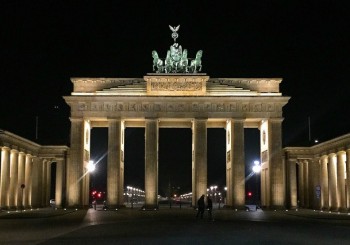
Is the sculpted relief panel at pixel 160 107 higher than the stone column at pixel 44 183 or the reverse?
higher

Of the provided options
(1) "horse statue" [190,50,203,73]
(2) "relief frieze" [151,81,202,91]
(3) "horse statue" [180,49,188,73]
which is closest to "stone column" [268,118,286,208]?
(2) "relief frieze" [151,81,202,91]

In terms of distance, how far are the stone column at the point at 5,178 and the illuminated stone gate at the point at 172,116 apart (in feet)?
35.4

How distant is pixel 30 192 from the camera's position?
78812 millimetres

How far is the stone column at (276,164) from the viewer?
249ft

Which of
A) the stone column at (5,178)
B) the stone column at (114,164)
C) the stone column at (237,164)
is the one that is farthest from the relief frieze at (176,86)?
the stone column at (5,178)

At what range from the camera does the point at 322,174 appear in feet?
254

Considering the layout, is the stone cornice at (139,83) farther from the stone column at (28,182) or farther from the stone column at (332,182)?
the stone column at (332,182)

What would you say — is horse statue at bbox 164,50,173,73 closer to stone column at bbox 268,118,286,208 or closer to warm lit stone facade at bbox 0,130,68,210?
stone column at bbox 268,118,286,208

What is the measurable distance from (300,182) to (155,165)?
24615mm

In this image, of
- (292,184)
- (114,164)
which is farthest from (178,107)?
(292,184)

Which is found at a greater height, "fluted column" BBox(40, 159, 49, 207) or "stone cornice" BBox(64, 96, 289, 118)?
"stone cornice" BBox(64, 96, 289, 118)

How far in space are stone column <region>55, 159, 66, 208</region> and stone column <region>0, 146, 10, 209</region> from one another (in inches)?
489

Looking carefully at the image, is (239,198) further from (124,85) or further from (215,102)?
(124,85)

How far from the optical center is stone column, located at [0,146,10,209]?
6544 centimetres
